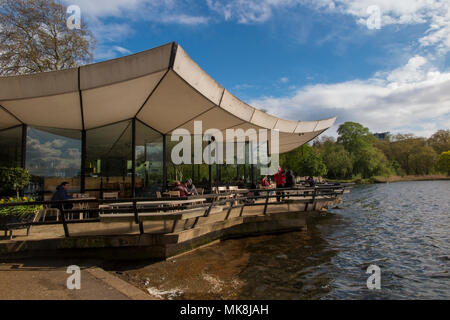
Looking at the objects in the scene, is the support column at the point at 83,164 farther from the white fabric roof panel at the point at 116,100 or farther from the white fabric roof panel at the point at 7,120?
the white fabric roof panel at the point at 7,120

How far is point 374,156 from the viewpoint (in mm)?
63562

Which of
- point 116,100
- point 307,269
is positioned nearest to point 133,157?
point 116,100

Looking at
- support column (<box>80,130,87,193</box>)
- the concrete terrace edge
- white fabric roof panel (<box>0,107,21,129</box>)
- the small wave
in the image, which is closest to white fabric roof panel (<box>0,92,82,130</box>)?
white fabric roof panel (<box>0,107,21,129</box>)

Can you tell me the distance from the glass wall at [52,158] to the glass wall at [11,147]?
0.29 meters

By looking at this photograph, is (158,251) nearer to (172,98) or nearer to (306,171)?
(172,98)

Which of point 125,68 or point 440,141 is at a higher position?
point 440,141

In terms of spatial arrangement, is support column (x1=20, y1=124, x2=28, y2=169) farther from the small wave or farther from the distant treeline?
the distant treeline

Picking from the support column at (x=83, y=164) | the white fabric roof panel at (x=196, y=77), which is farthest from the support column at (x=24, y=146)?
the white fabric roof panel at (x=196, y=77)

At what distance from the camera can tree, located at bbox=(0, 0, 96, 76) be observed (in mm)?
19344

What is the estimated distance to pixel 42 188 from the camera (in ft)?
34.3

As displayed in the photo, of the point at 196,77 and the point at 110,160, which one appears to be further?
the point at 110,160

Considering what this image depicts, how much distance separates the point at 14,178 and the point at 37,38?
54.2 ft

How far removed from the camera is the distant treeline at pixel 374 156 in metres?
62.0

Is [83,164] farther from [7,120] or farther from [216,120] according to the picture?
[216,120]
